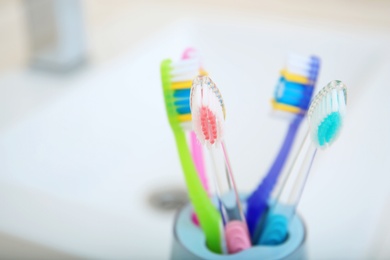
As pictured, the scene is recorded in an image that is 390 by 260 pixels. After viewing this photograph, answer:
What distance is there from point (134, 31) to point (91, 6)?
8 cm

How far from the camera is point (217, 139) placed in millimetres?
260

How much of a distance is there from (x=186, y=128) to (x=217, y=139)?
48 millimetres

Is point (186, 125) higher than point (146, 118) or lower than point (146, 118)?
higher

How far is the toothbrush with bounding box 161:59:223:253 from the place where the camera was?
0.97 feet

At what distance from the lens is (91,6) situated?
0.79m

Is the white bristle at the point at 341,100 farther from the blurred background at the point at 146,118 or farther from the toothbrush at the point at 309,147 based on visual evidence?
the blurred background at the point at 146,118

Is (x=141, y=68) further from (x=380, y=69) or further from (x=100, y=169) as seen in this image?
(x=380, y=69)

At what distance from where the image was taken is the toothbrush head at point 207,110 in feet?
0.82

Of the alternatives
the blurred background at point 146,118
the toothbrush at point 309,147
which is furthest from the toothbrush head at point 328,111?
the blurred background at point 146,118

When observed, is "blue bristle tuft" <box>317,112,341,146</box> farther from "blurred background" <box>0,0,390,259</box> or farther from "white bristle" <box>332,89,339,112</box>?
"blurred background" <box>0,0,390,259</box>

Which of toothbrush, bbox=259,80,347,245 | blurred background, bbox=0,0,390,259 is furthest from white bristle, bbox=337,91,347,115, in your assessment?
blurred background, bbox=0,0,390,259

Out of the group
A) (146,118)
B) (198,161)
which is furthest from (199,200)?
(146,118)

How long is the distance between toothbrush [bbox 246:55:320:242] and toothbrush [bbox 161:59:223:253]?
29mm

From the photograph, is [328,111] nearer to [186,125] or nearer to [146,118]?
[186,125]
